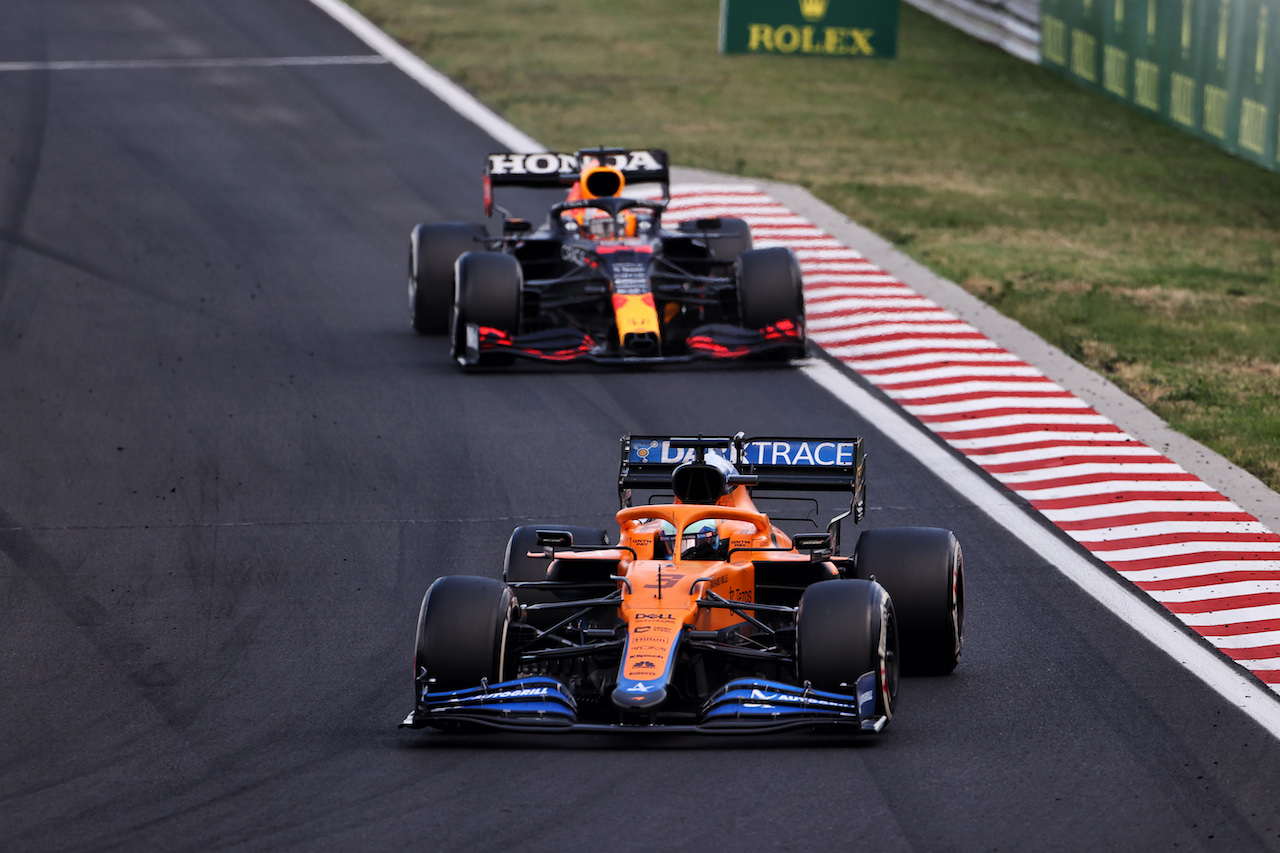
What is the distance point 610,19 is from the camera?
40.0m

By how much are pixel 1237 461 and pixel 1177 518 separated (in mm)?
1797

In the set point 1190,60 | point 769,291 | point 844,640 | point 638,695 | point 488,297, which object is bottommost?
point 638,695

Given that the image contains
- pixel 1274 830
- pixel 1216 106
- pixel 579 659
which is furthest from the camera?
pixel 1216 106

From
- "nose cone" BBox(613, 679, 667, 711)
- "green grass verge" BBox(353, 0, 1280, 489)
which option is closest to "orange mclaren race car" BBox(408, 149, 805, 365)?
"green grass verge" BBox(353, 0, 1280, 489)

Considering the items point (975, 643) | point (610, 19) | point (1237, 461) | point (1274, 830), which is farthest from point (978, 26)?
point (1274, 830)

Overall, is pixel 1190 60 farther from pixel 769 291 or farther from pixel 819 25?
pixel 769 291

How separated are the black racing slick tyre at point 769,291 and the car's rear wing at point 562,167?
78.7 inches

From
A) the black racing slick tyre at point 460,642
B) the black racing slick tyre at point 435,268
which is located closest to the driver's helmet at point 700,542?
the black racing slick tyre at point 460,642

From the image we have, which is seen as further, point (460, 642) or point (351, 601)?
point (351, 601)

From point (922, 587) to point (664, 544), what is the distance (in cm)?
137

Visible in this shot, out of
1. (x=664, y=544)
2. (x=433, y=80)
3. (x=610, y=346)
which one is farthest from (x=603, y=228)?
(x=433, y=80)

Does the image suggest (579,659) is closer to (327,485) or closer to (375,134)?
(327,485)

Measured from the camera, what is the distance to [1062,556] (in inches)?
526

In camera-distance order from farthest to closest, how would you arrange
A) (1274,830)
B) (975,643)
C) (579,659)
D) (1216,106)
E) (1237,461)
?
(1216,106)
(1237,461)
(975,643)
(579,659)
(1274,830)
